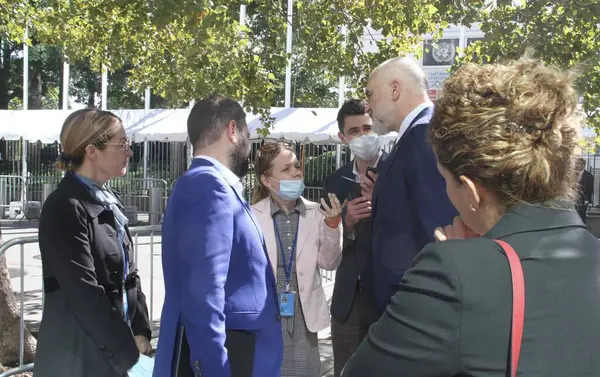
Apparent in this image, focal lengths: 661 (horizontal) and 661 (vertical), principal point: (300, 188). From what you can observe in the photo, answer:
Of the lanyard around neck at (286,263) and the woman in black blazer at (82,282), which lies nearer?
the woman in black blazer at (82,282)

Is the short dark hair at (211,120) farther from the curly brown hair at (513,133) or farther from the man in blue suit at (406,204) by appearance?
the curly brown hair at (513,133)

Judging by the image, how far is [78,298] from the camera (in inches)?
113

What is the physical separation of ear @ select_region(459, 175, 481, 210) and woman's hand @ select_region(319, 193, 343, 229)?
218 centimetres

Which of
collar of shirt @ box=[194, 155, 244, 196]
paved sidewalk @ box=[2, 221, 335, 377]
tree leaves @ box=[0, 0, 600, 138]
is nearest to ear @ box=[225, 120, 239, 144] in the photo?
collar of shirt @ box=[194, 155, 244, 196]

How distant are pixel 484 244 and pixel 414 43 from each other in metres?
7.90

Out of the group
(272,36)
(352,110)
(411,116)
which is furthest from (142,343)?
(272,36)

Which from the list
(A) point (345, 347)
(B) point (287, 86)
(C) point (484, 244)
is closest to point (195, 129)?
(A) point (345, 347)

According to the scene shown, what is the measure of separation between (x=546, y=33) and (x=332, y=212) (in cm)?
435

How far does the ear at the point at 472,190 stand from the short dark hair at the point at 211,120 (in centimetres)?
167

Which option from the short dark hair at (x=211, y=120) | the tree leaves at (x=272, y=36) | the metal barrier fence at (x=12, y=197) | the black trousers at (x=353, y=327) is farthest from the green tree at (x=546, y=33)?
the metal barrier fence at (x=12, y=197)

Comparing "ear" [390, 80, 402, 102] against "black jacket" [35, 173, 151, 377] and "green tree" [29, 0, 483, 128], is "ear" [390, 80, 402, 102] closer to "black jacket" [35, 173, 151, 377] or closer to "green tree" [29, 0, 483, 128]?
"black jacket" [35, 173, 151, 377]

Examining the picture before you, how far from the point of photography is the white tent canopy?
15.6 m

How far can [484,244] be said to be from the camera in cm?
127

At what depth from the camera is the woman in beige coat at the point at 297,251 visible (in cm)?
377
